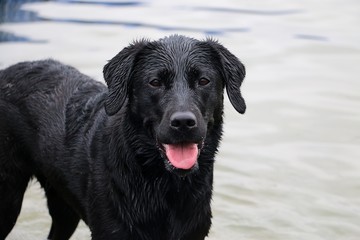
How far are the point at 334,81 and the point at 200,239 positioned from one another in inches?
274

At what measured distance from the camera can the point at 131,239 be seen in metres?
5.37

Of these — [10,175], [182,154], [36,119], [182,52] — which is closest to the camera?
[182,154]

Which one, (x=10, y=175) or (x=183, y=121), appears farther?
(x=10, y=175)

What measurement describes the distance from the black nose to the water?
3.08m

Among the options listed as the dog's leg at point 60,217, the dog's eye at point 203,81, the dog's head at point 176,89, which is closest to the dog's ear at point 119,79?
→ the dog's head at point 176,89

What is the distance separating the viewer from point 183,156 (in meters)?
5.02

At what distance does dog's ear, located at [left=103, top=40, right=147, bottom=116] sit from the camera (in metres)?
5.25

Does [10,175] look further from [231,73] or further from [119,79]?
[231,73]

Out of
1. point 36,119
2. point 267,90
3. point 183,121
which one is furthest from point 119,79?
point 267,90

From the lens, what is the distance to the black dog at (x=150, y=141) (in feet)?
16.6

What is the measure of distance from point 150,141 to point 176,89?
383 mm

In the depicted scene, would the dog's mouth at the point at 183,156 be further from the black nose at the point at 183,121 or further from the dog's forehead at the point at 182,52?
the dog's forehead at the point at 182,52

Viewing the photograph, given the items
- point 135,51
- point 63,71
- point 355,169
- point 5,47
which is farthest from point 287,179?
point 5,47

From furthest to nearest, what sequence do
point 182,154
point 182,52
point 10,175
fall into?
point 10,175 → point 182,52 → point 182,154
